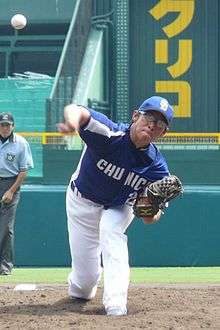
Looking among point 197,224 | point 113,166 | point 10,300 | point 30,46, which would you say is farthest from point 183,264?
point 30,46

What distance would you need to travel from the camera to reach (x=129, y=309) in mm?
6383

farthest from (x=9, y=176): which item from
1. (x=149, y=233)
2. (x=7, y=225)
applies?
(x=149, y=233)

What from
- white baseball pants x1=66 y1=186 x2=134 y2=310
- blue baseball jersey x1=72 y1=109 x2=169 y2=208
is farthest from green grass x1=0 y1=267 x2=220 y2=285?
blue baseball jersey x1=72 y1=109 x2=169 y2=208

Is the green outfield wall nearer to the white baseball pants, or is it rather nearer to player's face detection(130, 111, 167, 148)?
the white baseball pants

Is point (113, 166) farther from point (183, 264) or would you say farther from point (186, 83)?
point (186, 83)

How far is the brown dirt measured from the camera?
5699mm

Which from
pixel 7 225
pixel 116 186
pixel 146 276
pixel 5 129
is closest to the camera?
pixel 116 186

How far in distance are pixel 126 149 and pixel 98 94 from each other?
1017 centimetres

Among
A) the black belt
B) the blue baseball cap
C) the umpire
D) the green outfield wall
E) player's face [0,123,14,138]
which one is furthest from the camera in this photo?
the green outfield wall

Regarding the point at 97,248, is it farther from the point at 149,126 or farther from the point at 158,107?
the point at 158,107

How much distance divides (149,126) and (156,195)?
0.48 m

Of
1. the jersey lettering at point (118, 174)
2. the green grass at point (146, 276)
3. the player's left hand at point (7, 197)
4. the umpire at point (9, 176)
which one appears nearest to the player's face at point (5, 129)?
the umpire at point (9, 176)

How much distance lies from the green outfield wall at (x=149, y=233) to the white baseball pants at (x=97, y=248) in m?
4.77

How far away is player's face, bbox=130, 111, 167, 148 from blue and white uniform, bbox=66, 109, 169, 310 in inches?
4.8
